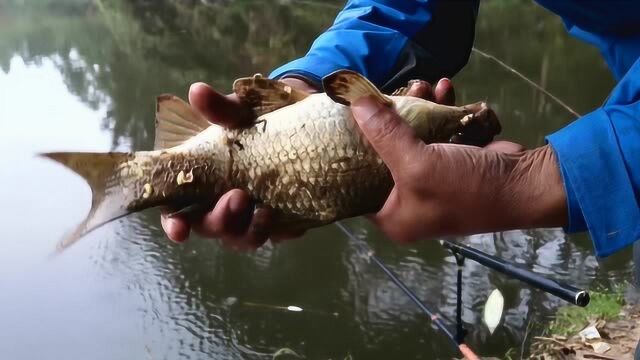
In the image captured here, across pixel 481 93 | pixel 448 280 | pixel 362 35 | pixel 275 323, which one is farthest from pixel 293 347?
pixel 481 93

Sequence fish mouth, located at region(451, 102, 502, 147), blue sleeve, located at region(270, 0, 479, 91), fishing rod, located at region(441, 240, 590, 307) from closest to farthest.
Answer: fish mouth, located at region(451, 102, 502, 147)
blue sleeve, located at region(270, 0, 479, 91)
fishing rod, located at region(441, 240, 590, 307)

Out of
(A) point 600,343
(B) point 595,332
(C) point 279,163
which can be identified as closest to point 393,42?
(C) point 279,163

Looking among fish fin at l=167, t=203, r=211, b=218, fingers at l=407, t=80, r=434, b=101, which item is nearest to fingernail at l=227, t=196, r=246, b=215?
fish fin at l=167, t=203, r=211, b=218

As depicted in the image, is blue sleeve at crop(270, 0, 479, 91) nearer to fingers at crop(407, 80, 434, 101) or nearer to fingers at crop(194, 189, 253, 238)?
fingers at crop(407, 80, 434, 101)

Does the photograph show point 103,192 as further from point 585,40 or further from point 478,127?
point 585,40

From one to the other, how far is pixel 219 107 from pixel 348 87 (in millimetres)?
253

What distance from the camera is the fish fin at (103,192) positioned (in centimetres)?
128

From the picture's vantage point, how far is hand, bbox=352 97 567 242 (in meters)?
1.15

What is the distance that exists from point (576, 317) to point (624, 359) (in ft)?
2.81

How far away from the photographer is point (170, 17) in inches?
809

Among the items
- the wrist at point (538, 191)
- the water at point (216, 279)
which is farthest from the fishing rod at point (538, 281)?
the water at point (216, 279)

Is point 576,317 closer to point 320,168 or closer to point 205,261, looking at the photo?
point 205,261


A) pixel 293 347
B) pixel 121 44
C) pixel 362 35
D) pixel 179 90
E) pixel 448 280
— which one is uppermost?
pixel 121 44

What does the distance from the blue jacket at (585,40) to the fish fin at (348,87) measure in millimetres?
315
